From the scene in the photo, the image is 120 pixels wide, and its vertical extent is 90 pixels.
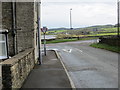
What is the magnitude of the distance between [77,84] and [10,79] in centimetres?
349

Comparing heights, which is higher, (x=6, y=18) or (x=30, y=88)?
(x=6, y=18)

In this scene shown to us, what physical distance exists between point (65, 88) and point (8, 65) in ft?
8.50

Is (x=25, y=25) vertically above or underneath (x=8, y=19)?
underneath

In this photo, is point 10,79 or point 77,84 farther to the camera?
point 77,84

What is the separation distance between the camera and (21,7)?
14.7m

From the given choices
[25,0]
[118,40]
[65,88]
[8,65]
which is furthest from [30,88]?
[118,40]

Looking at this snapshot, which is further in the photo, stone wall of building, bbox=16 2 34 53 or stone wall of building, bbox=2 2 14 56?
stone wall of building, bbox=16 2 34 53

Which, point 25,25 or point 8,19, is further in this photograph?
point 25,25

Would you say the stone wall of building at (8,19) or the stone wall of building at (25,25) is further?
the stone wall of building at (25,25)

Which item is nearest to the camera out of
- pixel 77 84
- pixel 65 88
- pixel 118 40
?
pixel 65 88

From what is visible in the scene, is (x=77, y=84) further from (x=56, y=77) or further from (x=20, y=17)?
(x=20, y=17)

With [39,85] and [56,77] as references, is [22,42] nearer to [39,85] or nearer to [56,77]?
[56,77]

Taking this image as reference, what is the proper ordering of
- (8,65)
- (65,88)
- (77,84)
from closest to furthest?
(8,65)
(65,88)
(77,84)

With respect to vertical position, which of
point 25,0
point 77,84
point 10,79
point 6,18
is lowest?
point 77,84
